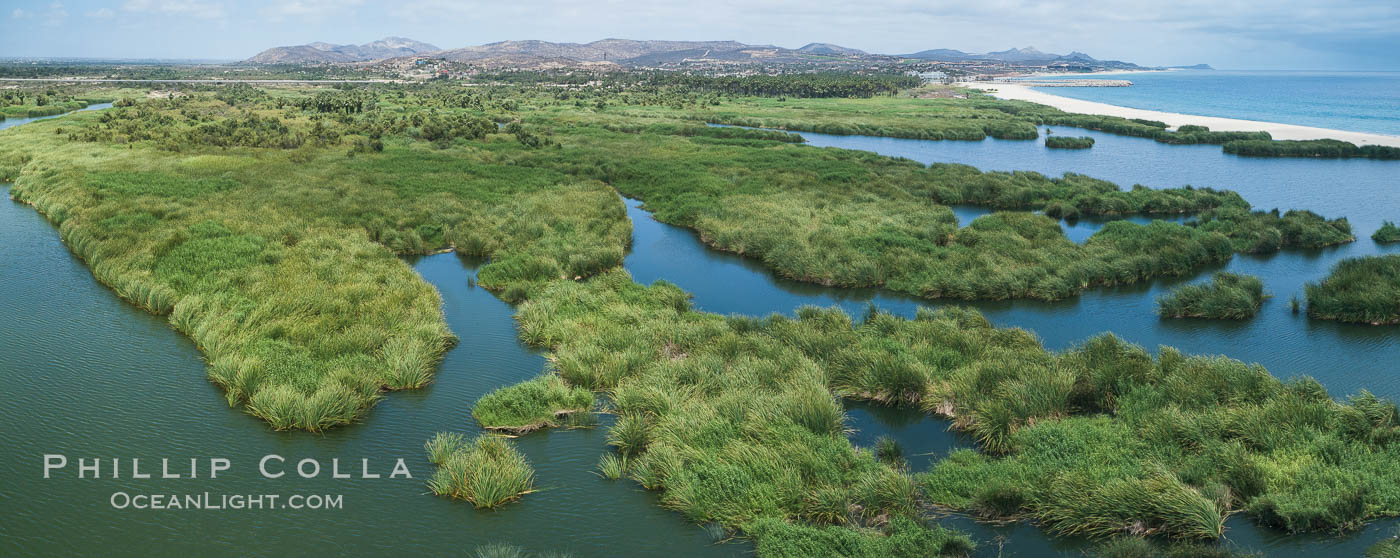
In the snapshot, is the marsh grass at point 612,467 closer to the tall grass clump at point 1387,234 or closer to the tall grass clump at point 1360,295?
the tall grass clump at point 1360,295

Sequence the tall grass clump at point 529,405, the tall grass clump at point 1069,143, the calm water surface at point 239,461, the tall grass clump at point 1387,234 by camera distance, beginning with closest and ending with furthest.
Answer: the calm water surface at point 239,461 < the tall grass clump at point 529,405 < the tall grass clump at point 1387,234 < the tall grass clump at point 1069,143

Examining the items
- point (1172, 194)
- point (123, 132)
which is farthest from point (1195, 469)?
point (123, 132)

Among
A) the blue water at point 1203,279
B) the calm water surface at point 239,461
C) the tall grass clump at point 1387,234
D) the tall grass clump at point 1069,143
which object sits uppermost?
the tall grass clump at point 1069,143

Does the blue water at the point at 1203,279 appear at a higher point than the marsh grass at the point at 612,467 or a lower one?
higher

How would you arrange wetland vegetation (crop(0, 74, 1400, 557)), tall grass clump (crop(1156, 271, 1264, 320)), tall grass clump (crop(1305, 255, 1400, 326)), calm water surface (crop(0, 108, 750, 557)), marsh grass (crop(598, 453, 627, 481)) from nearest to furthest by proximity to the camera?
1. calm water surface (crop(0, 108, 750, 557))
2. wetland vegetation (crop(0, 74, 1400, 557))
3. marsh grass (crop(598, 453, 627, 481))
4. tall grass clump (crop(1305, 255, 1400, 326))
5. tall grass clump (crop(1156, 271, 1264, 320))

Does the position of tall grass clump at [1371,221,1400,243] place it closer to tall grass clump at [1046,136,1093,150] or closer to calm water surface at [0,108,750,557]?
tall grass clump at [1046,136,1093,150]

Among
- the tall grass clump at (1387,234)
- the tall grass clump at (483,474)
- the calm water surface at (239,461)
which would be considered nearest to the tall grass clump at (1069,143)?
the tall grass clump at (1387,234)

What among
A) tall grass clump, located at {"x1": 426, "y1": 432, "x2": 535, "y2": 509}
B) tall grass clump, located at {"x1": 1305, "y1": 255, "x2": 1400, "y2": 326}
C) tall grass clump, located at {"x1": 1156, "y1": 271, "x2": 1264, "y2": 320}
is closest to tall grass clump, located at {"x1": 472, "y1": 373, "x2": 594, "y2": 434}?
tall grass clump, located at {"x1": 426, "y1": 432, "x2": 535, "y2": 509}
